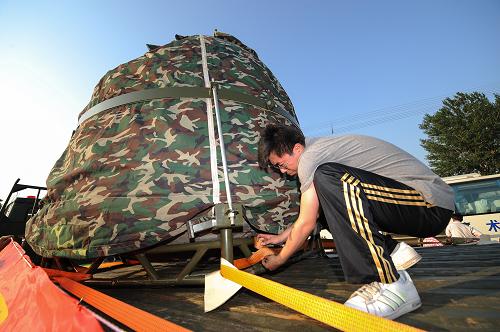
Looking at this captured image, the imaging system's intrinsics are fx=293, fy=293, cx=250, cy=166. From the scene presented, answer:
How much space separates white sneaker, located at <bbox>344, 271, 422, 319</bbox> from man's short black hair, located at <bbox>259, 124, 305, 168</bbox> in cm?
114

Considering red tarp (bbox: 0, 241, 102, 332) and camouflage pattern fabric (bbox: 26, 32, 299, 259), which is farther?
camouflage pattern fabric (bbox: 26, 32, 299, 259)

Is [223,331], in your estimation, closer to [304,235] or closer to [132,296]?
[304,235]

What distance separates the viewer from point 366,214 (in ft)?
5.66

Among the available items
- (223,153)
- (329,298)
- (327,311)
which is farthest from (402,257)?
(223,153)

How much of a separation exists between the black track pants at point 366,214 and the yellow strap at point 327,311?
513mm

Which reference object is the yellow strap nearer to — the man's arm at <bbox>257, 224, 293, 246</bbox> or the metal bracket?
the metal bracket

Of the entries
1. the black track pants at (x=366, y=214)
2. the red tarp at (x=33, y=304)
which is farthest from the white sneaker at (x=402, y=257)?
the red tarp at (x=33, y=304)

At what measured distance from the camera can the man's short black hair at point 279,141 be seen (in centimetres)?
Result: 233

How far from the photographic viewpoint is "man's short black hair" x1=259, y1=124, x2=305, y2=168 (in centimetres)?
233

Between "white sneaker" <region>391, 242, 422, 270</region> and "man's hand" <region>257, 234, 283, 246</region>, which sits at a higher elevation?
"man's hand" <region>257, 234, 283, 246</region>

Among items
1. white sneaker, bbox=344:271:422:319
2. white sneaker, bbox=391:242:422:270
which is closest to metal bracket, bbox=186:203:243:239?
white sneaker, bbox=344:271:422:319

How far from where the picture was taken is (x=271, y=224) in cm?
269

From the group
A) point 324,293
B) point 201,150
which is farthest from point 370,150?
point 201,150

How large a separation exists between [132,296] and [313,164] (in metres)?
1.92
